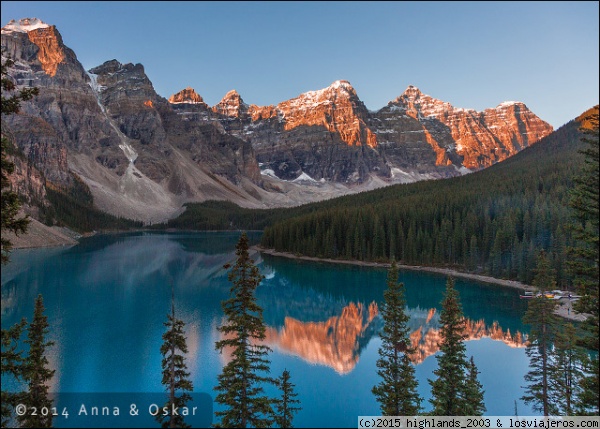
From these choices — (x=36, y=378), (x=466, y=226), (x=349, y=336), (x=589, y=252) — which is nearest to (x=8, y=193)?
(x=36, y=378)

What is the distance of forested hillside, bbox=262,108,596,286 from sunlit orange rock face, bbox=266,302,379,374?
21270mm

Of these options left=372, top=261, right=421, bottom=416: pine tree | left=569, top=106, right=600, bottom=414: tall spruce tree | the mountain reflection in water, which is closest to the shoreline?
the mountain reflection in water

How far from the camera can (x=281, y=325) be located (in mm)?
51406

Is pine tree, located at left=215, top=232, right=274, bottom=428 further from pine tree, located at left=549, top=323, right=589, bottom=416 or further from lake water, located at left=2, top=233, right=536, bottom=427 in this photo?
pine tree, located at left=549, top=323, right=589, bottom=416

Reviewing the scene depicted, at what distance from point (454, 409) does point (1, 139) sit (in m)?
Answer: 20.1

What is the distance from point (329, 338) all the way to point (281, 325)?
7605mm

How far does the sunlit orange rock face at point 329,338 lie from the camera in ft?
128

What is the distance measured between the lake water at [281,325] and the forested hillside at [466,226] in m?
8.99

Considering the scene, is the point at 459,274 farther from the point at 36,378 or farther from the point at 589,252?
the point at 36,378

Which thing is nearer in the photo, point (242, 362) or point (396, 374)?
point (242, 362)

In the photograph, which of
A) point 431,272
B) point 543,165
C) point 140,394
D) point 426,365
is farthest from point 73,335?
point 543,165

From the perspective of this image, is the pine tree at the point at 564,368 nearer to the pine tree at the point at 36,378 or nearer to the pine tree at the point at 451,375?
the pine tree at the point at 451,375

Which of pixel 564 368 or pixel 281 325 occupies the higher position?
pixel 281 325

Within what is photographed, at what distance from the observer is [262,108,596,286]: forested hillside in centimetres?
7950
